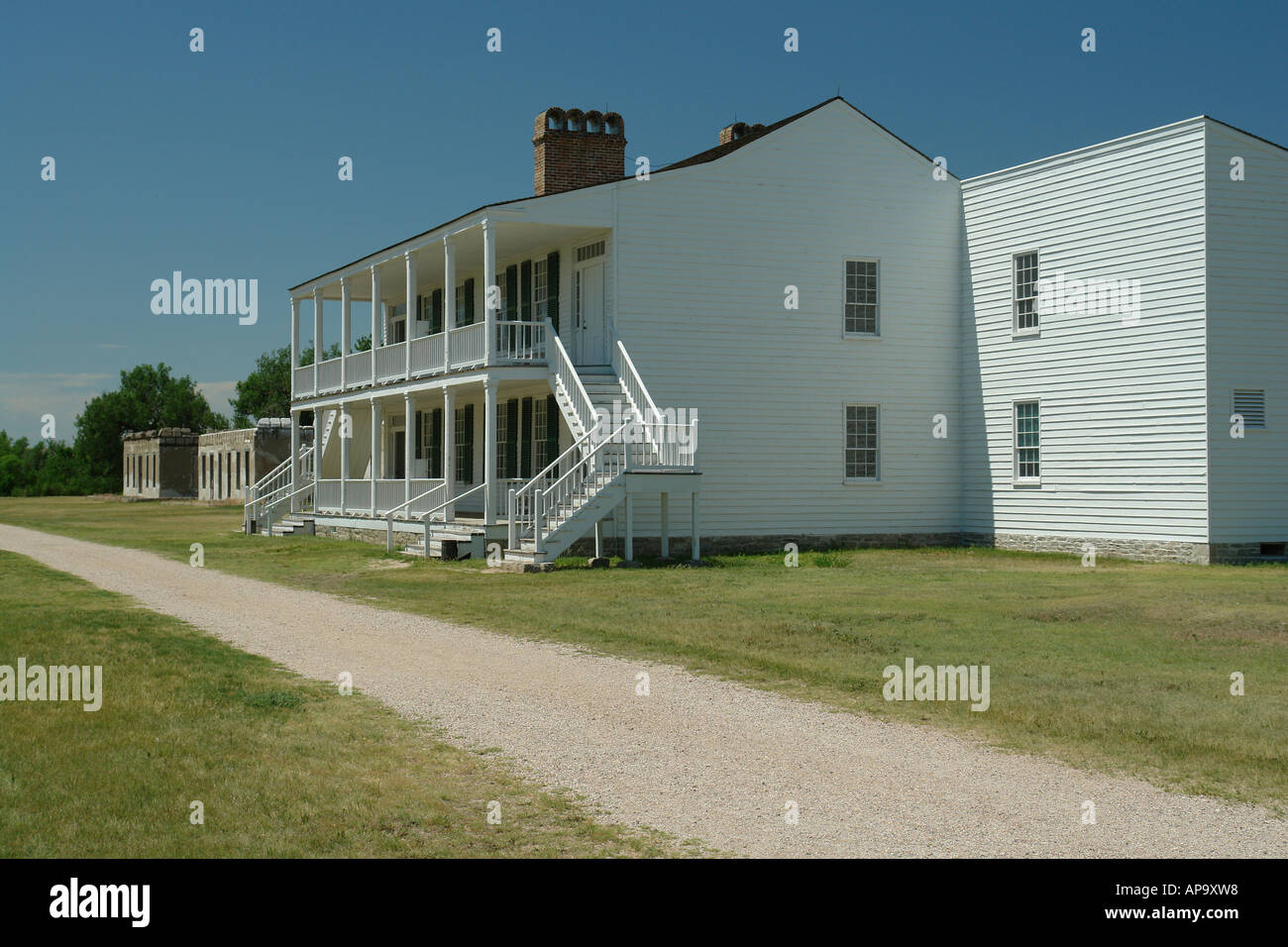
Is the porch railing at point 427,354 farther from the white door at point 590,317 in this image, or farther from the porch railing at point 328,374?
the porch railing at point 328,374

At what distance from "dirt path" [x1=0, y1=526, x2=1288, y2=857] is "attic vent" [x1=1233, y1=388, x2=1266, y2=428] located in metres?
15.9

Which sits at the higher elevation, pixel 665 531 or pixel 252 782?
pixel 665 531

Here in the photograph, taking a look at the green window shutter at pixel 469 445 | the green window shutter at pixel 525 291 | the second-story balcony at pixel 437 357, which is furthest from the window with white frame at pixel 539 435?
the green window shutter at pixel 469 445

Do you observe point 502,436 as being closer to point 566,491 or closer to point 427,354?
point 427,354

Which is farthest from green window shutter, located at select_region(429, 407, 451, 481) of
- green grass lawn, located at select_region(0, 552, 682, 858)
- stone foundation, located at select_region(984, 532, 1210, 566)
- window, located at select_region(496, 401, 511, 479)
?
green grass lawn, located at select_region(0, 552, 682, 858)

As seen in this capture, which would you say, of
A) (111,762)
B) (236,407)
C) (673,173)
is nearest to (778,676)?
(111,762)

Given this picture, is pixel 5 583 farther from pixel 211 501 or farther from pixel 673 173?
pixel 211 501

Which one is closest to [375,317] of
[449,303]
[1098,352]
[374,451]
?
[374,451]

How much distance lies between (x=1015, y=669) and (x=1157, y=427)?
14.5 meters

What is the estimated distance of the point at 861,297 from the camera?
1129 inches

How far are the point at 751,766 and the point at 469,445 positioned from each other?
26.2 m

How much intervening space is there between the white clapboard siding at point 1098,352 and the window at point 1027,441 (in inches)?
8.9

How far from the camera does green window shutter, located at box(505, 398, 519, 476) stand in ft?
100
